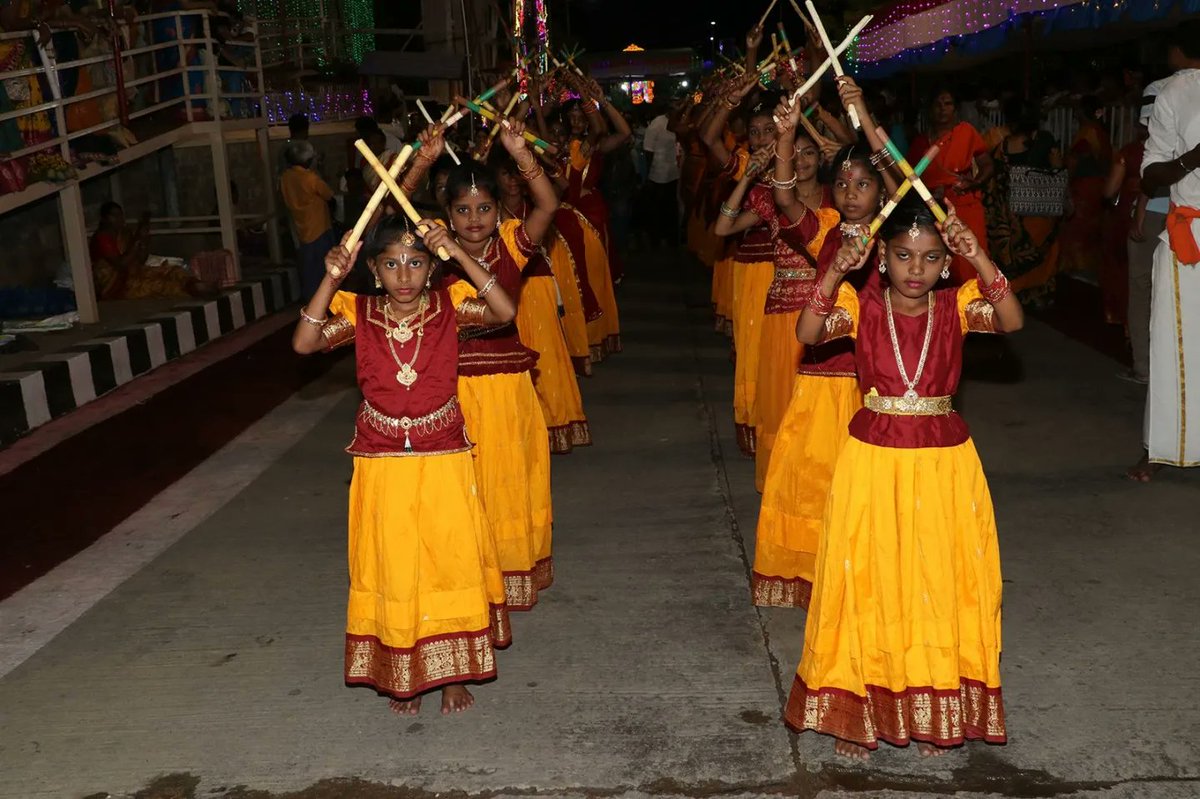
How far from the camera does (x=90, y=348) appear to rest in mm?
8922

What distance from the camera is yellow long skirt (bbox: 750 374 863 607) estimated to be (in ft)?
15.6

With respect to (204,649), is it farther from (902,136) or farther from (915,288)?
(902,136)

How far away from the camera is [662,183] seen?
18.0 meters

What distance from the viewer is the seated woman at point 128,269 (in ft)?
37.2

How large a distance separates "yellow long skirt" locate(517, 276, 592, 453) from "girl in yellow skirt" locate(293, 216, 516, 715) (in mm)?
3044

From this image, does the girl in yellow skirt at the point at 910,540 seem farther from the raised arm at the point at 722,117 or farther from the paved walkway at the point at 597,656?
the raised arm at the point at 722,117

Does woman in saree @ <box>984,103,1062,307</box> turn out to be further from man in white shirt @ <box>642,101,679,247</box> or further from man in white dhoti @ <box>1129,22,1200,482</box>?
man in white shirt @ <box>642,101,679,247</box>

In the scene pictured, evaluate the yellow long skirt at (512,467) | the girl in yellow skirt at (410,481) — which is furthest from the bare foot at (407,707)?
the yellow long skirt at (512,467)

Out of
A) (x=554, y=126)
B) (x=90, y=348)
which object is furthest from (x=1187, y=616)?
(x=90, y=348)

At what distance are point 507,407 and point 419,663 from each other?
117 centimetres

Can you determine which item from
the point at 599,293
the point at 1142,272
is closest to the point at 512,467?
the point at 1142,272

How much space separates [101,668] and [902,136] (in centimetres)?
1023

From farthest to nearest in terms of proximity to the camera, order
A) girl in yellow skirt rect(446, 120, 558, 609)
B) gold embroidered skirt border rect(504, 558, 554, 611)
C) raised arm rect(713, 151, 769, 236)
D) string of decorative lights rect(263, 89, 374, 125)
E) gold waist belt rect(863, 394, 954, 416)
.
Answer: string of decorative lights rect(263, 89, 374, 125) → raised arm rect(713, 151, 769, 236) → gold embroidered skirt border rect(504, 558, 554, 611) → girl in yellow skirt rect(446, 120, 558, 609) → gold waist belt rect(863, 394, 954, 416)

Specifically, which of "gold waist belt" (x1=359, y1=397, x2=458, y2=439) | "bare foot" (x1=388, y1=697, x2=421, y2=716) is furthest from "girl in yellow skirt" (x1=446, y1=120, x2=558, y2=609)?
"bare foot" (x1=388, y1=697, x2=421, y2=716)
